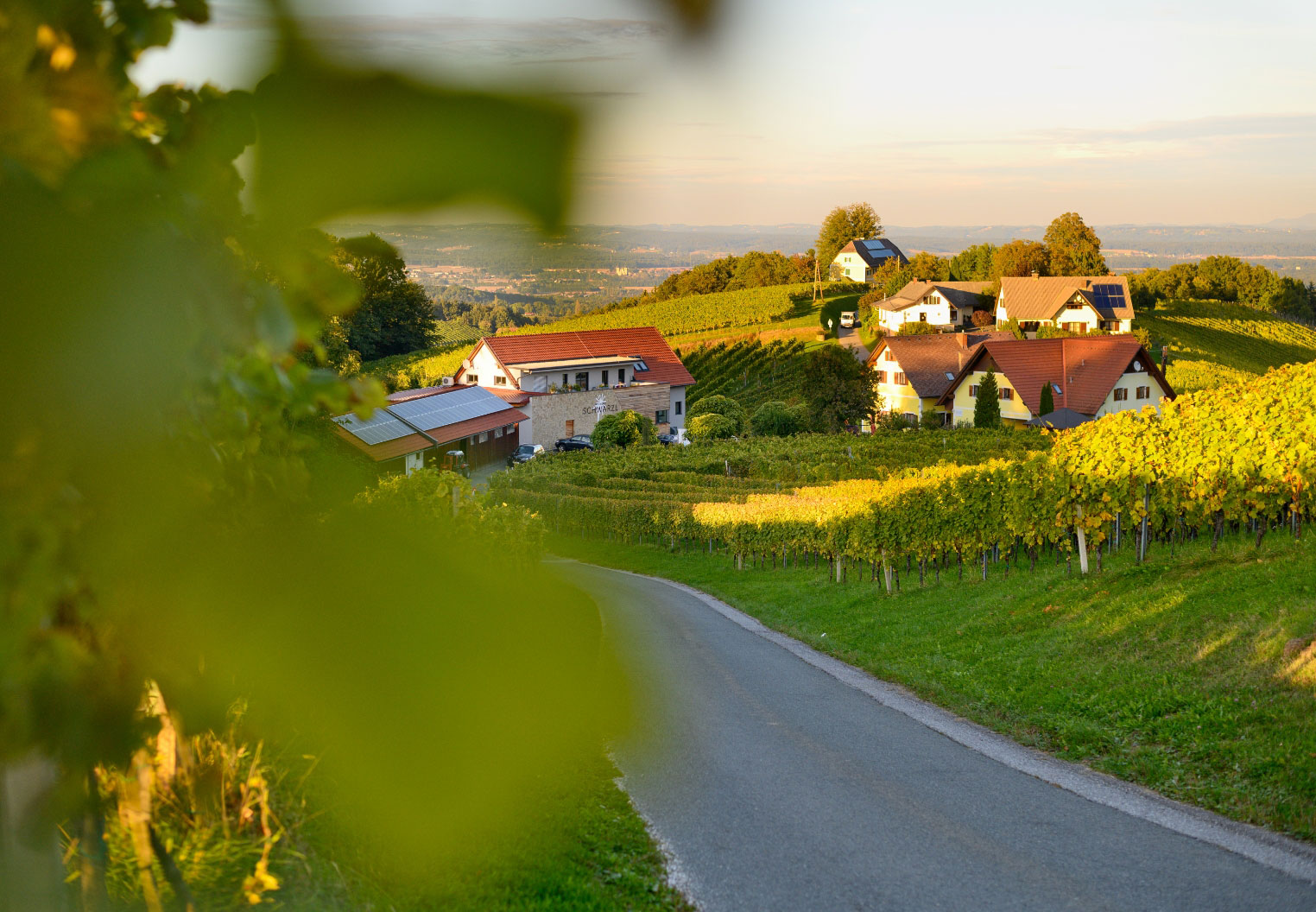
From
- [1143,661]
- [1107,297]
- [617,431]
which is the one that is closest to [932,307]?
[1107,297]

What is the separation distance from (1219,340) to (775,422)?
55.3 meters

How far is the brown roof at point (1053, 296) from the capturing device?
8338cm

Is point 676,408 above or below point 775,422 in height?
above

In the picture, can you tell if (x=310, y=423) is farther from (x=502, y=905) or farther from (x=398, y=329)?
(x=502, y=905)

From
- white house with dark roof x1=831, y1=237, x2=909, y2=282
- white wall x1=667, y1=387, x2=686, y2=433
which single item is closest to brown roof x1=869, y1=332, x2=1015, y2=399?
white wall x1=667, y1=387, x2=686, y2=433

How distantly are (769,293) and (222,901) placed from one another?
339 ft

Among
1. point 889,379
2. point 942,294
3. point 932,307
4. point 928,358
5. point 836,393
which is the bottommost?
point 836,393

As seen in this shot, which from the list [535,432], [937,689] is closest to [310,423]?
[937,689]

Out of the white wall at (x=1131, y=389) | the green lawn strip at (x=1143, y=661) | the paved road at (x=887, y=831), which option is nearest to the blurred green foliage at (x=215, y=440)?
the paved road at (x=887, y=831)

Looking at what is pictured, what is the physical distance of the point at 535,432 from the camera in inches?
1955

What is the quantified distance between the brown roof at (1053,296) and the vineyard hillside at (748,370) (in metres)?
20.6

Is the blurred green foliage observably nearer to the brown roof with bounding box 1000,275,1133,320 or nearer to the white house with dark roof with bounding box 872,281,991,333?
the brown roof with bounding box 1000,275,1133,320

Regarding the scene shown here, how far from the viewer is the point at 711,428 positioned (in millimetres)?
53719

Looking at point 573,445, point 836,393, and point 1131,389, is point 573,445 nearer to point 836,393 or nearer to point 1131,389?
point 836,393
